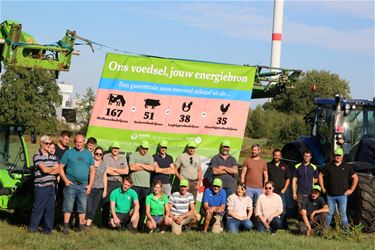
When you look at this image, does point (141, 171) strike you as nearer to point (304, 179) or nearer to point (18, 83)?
point (304, 179)

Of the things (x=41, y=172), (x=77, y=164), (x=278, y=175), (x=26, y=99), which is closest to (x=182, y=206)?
(x=77, y=164)

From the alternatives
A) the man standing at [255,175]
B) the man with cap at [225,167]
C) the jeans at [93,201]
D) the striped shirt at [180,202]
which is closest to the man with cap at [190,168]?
the man with cap at [225,167]

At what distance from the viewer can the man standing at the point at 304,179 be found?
11453 millimetres

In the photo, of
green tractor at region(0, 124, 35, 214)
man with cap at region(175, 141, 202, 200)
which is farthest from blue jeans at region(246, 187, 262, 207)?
green tractor at region(0, 124, 35, 214)

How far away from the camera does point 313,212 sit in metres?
11.1

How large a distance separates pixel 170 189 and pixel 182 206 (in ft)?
1.85

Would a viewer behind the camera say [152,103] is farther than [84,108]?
No

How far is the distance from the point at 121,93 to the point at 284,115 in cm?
5077

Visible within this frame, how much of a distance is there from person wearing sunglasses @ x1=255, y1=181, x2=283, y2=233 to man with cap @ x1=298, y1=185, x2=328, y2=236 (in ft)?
1.34

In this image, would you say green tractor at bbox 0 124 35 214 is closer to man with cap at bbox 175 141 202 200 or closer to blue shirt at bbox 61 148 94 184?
blue shirt at bbox 61 148 94 184

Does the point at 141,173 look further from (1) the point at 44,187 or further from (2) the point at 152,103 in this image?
(1) the point at 44,187

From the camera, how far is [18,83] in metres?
59.1

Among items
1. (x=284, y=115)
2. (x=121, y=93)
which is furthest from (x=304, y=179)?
A: (x=284, y=115)

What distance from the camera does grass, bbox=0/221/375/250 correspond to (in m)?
9.23
